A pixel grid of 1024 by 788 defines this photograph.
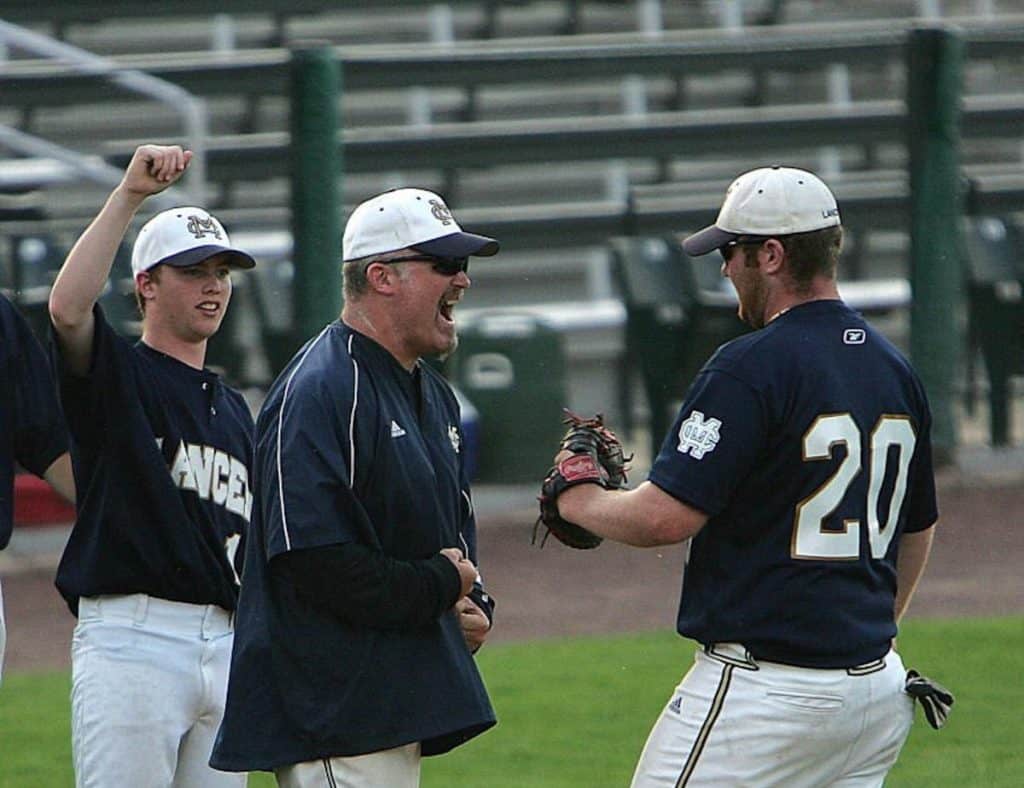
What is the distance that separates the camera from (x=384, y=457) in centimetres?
385

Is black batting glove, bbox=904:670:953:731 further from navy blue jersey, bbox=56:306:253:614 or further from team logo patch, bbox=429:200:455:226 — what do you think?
navy blue jersey, bbox=56:306:253:614

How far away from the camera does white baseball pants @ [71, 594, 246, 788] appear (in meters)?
4.46

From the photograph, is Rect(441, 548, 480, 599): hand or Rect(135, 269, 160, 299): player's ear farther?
Rect(135, 269, 160, 299): player's ear

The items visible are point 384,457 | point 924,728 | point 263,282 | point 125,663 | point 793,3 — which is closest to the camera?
point 384,457

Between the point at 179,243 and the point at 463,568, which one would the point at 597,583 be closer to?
the point at 179,243

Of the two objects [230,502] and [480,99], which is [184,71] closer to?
[480,99]

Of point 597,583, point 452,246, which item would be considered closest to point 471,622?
point 452,246

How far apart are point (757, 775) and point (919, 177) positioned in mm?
8469

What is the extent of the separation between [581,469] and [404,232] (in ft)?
2.13

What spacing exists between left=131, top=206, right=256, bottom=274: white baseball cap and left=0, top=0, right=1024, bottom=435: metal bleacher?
6655mm

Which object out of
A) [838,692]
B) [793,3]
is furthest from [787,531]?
[793,3]

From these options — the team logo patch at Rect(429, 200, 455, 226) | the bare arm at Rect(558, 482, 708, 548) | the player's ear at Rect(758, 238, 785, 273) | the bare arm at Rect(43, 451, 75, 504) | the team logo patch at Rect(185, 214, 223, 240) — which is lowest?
the bare arm at Rect(43, 451, 75, 504)

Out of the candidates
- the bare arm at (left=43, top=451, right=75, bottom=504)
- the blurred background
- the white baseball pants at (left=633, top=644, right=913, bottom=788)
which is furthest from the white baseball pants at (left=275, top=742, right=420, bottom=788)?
the blurred background

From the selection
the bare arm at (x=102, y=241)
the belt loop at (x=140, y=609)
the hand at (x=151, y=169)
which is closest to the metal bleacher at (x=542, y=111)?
the belt loop at (x=140, y=609)
